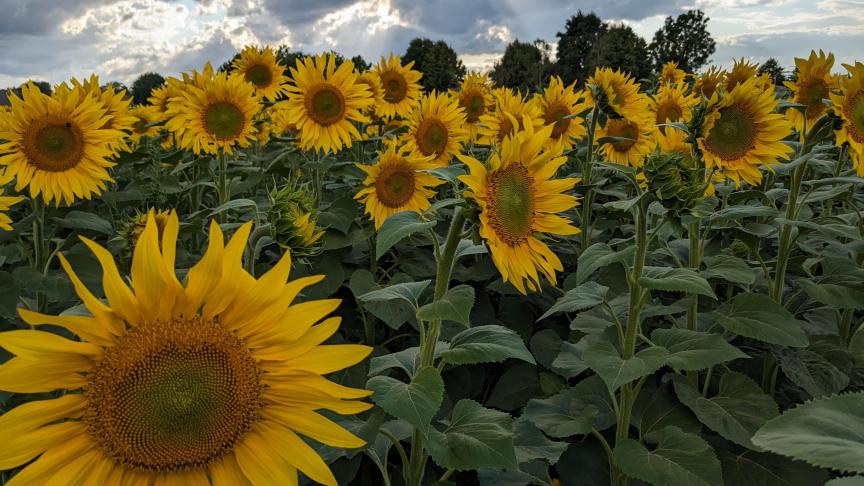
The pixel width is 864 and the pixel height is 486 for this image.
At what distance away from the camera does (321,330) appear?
50.0 inches

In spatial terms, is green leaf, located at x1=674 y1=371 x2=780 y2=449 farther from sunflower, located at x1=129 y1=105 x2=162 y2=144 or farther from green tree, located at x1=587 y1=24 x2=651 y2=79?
green tree, located at x1=587 y1=24 x2=651 y2=79

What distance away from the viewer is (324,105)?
4.50 metres

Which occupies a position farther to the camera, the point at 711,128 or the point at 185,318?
the point at 711,128

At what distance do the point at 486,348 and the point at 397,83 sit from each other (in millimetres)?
4658

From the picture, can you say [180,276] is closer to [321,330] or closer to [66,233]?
[321,330]

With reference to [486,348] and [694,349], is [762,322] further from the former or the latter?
[486,348]

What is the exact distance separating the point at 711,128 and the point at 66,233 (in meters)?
4.15

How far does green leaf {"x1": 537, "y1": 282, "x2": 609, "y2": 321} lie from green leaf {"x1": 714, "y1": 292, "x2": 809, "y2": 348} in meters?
0.55

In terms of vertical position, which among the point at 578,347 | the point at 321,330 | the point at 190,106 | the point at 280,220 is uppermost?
the point at 190,106

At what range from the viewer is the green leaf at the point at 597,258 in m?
1.93

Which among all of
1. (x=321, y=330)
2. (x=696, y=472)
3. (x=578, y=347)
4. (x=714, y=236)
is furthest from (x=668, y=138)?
(x=321, y=330)

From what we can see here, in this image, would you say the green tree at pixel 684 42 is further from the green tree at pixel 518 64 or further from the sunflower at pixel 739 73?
the sunflower at pixel 739 73

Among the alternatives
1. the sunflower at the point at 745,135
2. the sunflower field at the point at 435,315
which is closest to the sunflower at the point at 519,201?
the sunflower field at the point at 435,315

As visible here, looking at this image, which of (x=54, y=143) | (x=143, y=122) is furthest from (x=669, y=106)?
(x=143, y=122)
